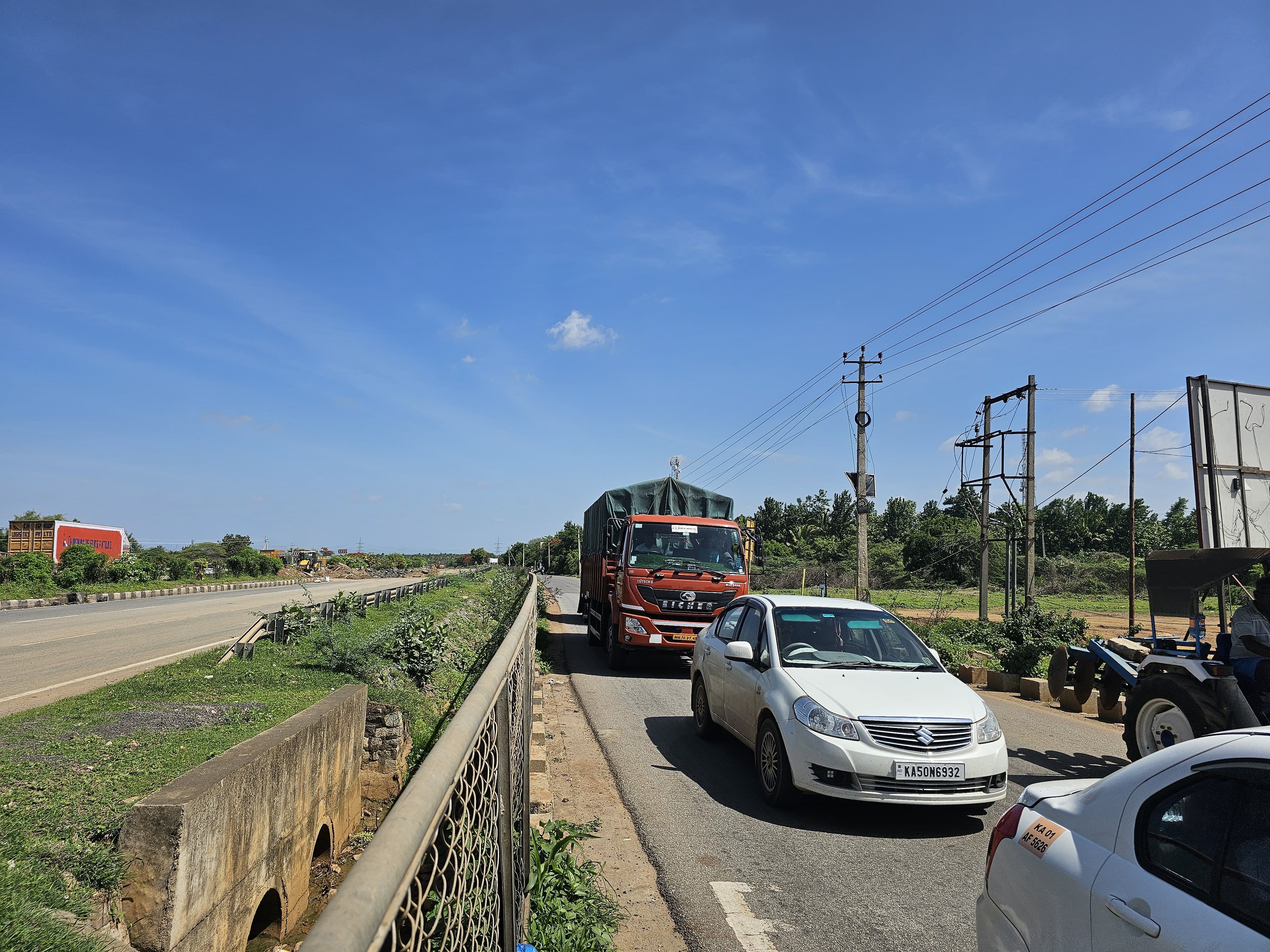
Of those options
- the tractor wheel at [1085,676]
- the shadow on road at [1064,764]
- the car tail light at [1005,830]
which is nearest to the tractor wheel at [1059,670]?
the tractor wheel at [1085,676]

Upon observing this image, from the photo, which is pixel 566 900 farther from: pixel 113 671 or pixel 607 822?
pixel 113 671

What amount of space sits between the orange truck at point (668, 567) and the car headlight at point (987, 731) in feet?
22.7

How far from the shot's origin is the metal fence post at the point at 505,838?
2949 millimetres

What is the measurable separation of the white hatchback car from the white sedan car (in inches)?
112

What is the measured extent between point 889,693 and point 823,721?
2.21ft

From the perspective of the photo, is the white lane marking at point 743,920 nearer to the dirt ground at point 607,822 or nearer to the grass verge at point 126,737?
the dirt ground at point 607,822

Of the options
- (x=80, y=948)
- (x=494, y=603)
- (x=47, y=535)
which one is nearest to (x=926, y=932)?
(x=80, y=948)

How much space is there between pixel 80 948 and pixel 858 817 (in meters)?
5.15

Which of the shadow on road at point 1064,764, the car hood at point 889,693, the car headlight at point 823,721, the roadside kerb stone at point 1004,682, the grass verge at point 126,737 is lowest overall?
the shadow on road at point 1064,764

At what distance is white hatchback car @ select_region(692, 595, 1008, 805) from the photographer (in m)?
6.00

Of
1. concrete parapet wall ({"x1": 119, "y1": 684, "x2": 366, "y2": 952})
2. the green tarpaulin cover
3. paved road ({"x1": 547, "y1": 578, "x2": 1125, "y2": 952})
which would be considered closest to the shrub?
the green tarpaulin cover

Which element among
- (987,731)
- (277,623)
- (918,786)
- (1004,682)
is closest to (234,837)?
(918,786)

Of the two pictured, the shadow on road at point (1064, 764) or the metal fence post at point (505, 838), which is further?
the shadow on road at point (1064, 764)

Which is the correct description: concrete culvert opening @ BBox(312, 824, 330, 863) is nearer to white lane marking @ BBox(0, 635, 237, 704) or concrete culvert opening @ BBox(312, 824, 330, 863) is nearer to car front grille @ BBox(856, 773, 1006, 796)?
car front grille @ BBox(856, 773, 1006, 796)
